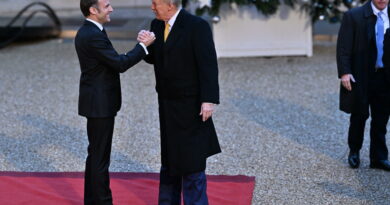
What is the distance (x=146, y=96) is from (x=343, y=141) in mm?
2919

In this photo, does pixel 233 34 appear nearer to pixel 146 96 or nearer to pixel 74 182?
pixel 146 96

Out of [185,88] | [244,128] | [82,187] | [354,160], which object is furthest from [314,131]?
[185,88]

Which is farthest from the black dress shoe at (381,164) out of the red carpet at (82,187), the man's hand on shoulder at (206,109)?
the man's hand on shoulder at (206,109)

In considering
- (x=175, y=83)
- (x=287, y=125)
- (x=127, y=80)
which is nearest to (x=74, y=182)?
(x=175, y=83)

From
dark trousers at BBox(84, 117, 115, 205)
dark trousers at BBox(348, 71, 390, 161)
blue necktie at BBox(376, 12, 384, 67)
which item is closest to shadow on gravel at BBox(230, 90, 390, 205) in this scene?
dark trousers at BBox(348, 71, 390, 161)

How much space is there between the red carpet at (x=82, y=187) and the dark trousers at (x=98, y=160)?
0.46 meters

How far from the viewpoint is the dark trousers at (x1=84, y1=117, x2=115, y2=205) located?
187 inches

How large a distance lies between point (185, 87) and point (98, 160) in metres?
0.76

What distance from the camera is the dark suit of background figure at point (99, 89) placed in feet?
15.0

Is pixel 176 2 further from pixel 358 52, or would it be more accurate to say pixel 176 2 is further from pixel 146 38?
pixel 358 52

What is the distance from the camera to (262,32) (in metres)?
11.3

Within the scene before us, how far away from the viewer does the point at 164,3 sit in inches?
175

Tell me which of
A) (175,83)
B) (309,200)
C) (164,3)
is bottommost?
(309,200)

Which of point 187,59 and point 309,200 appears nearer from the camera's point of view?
point 187,59
